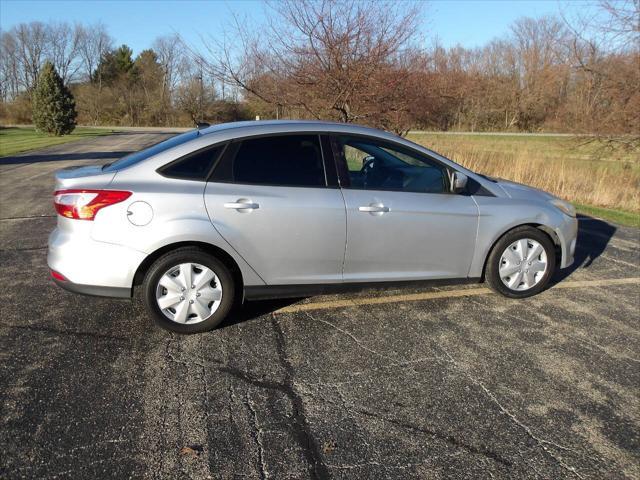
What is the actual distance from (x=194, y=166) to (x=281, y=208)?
0.75m

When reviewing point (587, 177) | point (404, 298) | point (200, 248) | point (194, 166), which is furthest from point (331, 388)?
point (587, 177)

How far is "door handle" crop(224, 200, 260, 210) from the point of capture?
3.85 metres

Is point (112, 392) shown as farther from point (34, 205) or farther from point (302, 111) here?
point (302, 111)

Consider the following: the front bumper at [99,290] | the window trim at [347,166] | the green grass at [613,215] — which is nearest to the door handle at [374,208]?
the window trim at [347,166]

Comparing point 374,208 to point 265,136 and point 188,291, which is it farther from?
point 188,291

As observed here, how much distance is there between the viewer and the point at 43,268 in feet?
17.8

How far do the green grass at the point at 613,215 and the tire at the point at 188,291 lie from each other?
24.7 feet

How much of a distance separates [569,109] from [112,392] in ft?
57.2

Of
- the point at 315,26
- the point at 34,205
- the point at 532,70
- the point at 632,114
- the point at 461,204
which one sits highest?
the point at 532,70

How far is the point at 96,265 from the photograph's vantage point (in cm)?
371

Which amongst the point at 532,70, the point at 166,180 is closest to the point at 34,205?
the point at 166,180

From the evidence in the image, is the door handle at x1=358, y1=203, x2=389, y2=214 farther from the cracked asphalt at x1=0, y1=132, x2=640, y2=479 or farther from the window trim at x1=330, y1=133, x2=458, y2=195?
the cracked asphalt at x1=0, y1=132, x2=640, y2=479

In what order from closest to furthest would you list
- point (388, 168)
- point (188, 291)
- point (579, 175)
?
point (188, 291)
point (388, 168)
point (579, 175)

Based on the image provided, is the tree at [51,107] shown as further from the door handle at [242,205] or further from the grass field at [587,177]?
the door handle at [242,205]
